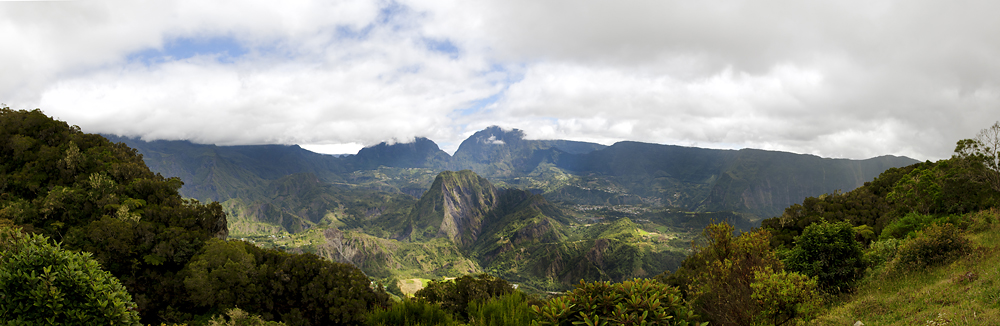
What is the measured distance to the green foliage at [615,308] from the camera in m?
6.25

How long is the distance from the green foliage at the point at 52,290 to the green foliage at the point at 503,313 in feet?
30.1

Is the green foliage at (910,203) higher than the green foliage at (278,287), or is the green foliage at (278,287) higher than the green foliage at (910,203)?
the green foliage at (910,203)

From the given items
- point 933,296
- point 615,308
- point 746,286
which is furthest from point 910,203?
point 615,308

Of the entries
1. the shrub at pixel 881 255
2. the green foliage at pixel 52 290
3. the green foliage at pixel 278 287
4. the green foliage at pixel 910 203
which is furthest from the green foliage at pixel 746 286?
the green foliage at pixel 278 287

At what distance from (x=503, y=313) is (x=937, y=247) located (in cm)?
2363

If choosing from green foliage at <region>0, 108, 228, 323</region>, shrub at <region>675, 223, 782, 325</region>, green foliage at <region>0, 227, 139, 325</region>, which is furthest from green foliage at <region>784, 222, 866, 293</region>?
green foliage at <region>0, 108, 228, 323</region>

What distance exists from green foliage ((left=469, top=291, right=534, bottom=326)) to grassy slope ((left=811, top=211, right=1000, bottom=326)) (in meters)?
12.3

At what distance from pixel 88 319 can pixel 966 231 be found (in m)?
45.4

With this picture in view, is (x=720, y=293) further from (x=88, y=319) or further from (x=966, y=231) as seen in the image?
→ (x=966, y=231)

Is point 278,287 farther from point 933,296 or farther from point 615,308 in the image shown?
point 933,296

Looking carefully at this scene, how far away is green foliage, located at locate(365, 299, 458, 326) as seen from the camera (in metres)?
9.86

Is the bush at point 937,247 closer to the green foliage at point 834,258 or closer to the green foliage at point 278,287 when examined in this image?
the green foliage at point 834,258

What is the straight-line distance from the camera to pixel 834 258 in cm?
1875

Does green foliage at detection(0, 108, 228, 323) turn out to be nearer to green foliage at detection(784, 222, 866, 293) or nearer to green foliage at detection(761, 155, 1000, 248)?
green foliage at detection(784, 222, 866, 293)
